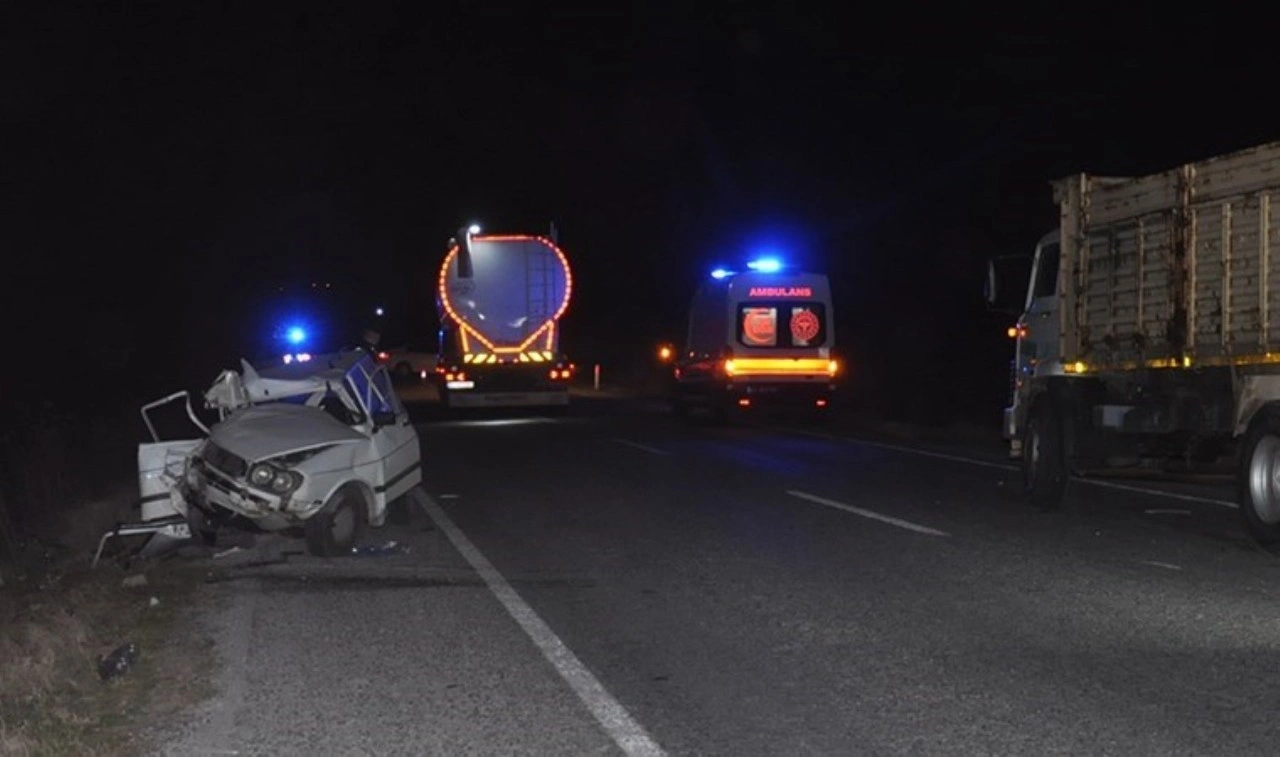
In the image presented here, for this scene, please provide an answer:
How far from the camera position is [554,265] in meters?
33.8

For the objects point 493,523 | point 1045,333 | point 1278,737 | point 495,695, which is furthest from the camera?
point 1045,333

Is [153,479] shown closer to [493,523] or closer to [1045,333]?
[493,523]

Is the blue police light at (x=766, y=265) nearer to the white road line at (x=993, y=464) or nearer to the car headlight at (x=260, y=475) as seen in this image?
the white road line at (x=993, y=464)

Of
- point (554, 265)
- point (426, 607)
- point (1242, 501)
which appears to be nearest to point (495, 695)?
point (426, 607)

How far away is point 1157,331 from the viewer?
44.3ft

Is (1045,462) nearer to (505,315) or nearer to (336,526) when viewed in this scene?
(336,526)

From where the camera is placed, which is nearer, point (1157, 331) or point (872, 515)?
point (1157, 331)

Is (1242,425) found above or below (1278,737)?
above

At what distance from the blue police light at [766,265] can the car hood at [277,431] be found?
16.9 meters

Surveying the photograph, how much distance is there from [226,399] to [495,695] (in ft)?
21.0

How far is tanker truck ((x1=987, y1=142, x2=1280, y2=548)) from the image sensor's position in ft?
39.4

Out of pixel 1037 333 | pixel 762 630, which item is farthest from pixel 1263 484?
pixel 762 630

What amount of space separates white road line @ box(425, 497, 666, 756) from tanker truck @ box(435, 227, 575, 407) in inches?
836

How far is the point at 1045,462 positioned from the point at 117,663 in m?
9.65
